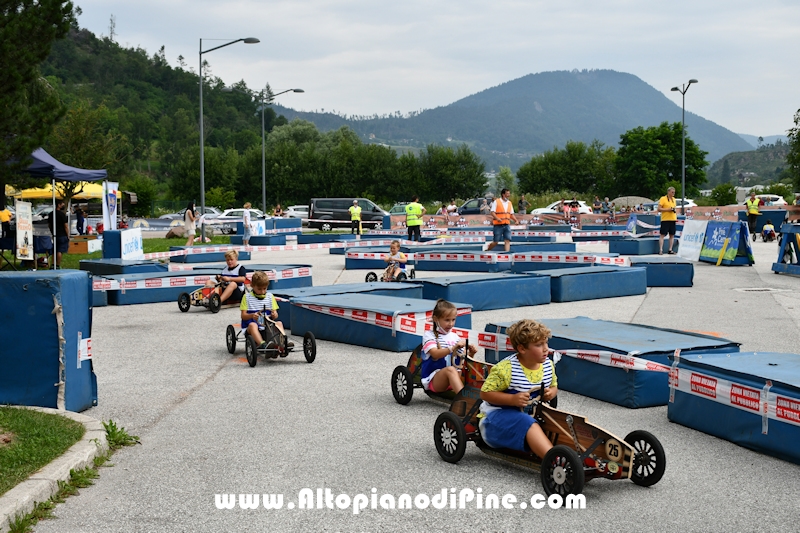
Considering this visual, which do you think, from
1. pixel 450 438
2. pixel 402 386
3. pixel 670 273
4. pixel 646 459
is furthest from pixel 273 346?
pixel 670 273

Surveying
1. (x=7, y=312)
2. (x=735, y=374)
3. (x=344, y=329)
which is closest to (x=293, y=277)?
(x=344, y=329)

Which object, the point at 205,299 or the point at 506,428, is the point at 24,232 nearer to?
the point at 205,299

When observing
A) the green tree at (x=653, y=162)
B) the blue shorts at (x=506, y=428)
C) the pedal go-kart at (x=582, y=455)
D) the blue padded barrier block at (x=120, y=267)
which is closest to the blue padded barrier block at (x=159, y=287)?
the blue padded barrier block at (x=120, y=267)

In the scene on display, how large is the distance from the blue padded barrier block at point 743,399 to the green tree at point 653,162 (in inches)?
3620

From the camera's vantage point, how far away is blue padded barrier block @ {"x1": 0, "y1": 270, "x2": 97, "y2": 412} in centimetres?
752

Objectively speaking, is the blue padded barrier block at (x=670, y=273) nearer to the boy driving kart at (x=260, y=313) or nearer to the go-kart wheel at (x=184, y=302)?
the go-kart wheel at (x=184, y=302)

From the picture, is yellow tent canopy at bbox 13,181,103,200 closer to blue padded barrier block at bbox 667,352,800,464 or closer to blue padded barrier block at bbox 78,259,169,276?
blue padded barrier block at bbox 78,259,169,276

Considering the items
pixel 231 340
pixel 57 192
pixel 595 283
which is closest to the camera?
pixel 231 340

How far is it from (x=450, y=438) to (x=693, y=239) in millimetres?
21049

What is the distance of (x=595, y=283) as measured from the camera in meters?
16.4

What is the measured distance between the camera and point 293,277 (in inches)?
712

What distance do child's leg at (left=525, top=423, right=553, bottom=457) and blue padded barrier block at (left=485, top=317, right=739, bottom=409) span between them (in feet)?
7.95

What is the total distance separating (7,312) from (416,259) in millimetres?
15861

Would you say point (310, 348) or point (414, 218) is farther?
point (414, 218)
